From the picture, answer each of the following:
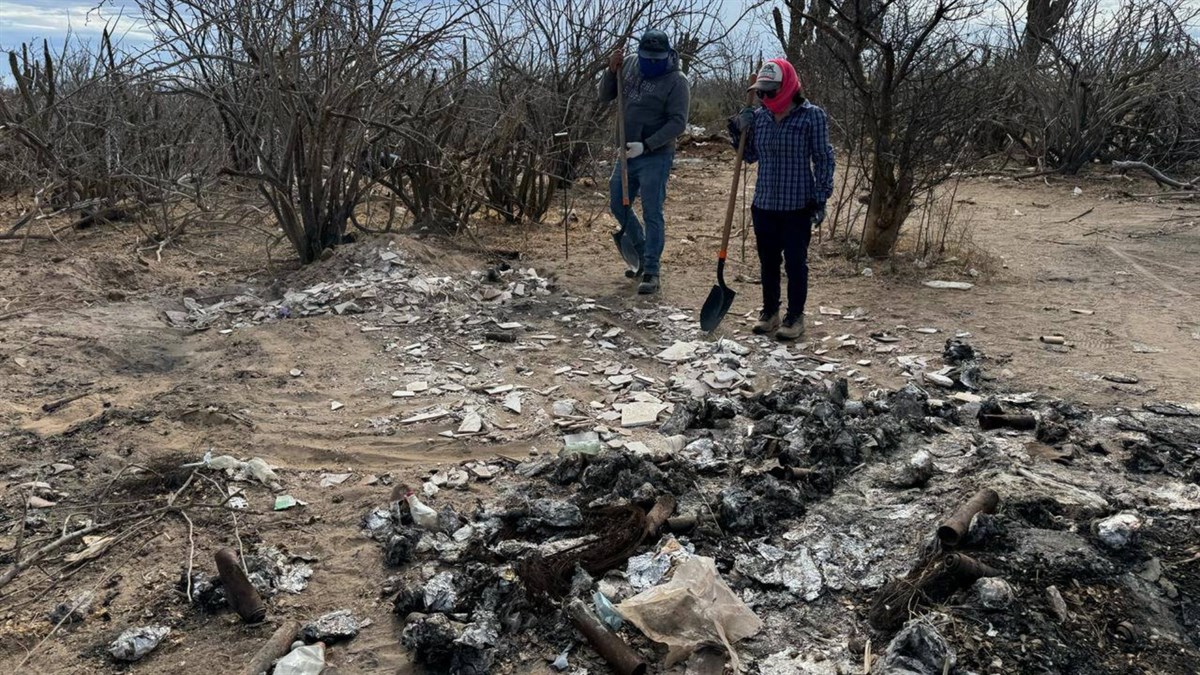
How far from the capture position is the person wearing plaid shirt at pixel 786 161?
4.68 metres

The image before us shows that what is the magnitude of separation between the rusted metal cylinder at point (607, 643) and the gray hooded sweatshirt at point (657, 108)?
378cm

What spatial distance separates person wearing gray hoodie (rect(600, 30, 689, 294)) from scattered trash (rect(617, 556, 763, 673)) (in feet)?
11.9

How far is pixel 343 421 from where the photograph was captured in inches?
167

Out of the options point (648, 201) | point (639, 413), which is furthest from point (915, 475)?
point (648, 201)

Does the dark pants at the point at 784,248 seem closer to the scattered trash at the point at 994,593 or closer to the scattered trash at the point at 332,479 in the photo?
the scattered trash at the point at 994,593

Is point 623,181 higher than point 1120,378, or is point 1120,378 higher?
point 623,181

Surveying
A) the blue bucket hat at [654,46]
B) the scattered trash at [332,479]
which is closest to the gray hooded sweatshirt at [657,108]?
the blue bucket hat at [654,46]

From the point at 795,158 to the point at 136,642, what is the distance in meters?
3.86

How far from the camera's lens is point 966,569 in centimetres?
262

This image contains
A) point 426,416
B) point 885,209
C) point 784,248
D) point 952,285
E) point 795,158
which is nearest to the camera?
point 426,416

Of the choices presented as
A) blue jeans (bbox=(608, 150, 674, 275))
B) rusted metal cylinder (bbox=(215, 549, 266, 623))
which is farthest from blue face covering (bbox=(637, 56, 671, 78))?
rusted metal cylinder (bbox=(215, 549, 266, 623))

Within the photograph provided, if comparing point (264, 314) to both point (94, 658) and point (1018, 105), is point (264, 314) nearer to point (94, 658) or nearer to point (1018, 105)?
point (94, 658)

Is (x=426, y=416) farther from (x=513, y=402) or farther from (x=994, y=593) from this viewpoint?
(x=994, y=593)

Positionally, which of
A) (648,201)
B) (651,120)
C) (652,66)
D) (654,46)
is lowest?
(648,201)
